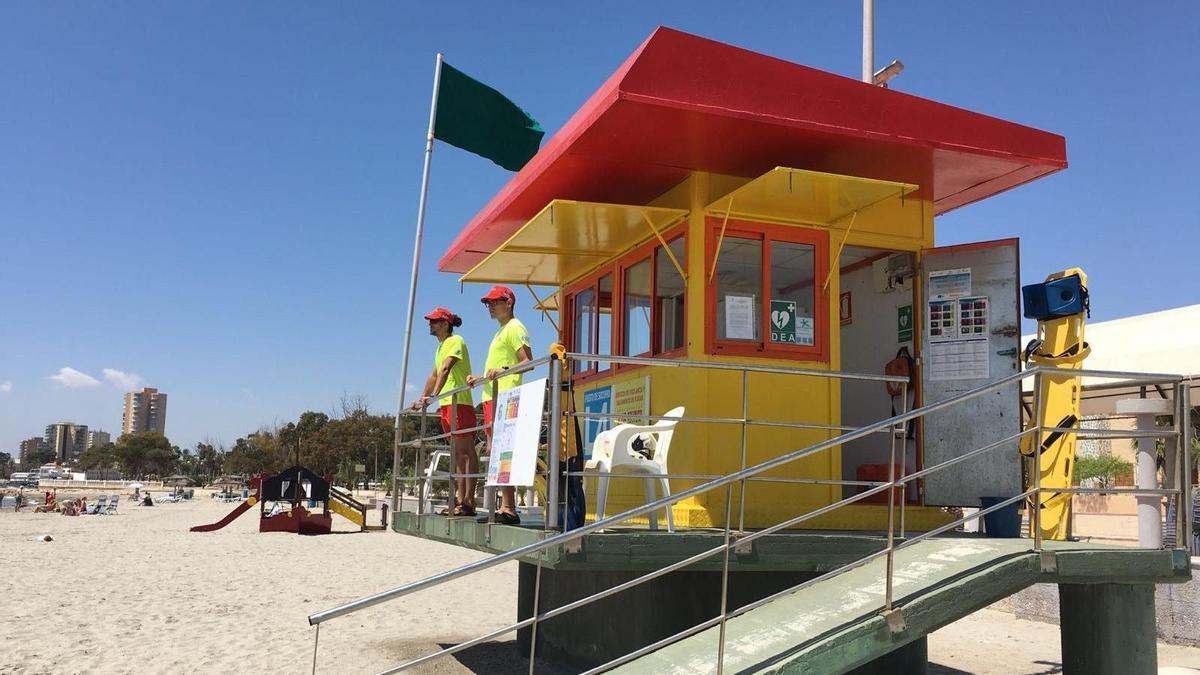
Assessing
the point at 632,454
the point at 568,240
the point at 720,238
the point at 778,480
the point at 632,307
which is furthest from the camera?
the point at 632,307

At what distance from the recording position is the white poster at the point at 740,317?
7605mm

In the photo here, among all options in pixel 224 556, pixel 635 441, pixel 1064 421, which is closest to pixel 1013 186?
pixel 1064 421

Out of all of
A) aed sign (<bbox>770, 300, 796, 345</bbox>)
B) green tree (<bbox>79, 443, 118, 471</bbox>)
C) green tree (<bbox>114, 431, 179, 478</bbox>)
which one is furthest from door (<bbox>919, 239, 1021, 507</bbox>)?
green tree (<bbox>79, 443, 118, 471</bbox>)

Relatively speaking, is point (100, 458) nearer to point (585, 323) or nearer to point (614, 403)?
point (585, 323)

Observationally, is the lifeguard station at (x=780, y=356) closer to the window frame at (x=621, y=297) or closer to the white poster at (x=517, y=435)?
the window frame at (x=621, y=297)

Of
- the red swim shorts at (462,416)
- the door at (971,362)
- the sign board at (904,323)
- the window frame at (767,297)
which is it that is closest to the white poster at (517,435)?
the red swim shorts at (462,416)

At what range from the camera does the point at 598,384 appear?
9.11m

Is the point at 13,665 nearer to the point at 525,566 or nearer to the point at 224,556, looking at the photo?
the point at 525,566

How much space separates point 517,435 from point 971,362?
438 centimetres

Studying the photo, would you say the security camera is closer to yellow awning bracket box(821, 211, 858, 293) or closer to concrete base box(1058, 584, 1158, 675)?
yellow awning bracket box(821, 211, 858, 293)

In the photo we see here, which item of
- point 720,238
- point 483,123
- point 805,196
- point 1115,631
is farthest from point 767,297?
point 483,123

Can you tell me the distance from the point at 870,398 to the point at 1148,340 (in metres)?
11.9

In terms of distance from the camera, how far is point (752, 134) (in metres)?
6.94

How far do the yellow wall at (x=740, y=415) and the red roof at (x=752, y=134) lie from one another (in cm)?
54
